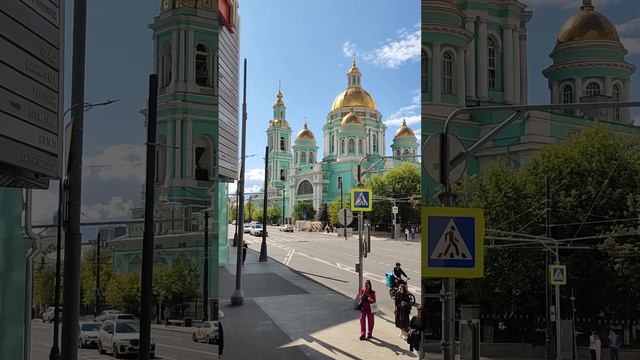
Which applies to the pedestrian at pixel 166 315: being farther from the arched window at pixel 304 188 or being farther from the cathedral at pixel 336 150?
the arched window at pixel 304 188

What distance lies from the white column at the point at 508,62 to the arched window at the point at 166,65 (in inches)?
116

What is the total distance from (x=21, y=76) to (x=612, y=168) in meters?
4.58

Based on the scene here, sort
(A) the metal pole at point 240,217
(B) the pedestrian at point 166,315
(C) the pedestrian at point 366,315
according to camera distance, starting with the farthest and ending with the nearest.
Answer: (A) the metal pole at point 240,217
(C) the pedestrian at point 366,315
(B) the pedestrian at point 166,315

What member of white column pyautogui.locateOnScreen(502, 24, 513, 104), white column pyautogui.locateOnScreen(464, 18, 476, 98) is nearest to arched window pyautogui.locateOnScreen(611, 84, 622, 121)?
white column pyautogui.locateOnScreen(502, 24, 513, 104)

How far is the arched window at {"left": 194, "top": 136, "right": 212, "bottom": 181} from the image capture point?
462 cm

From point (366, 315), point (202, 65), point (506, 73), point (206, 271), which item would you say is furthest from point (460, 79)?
point (366, 315)

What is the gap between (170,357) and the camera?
399 centimetres

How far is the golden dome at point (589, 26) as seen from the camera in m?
4.97

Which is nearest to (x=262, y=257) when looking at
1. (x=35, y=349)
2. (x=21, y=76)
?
(x=35, y=349)

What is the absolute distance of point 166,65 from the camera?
4.35 meters

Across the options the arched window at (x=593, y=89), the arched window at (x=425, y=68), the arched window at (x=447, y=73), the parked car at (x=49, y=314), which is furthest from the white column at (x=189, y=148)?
the arched window at (x=593, y=89)

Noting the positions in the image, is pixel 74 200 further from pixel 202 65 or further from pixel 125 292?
pixel 202 65

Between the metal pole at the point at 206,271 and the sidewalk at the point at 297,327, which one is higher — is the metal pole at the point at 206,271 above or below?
above

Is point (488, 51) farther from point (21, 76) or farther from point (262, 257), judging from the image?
point (262, 257)
